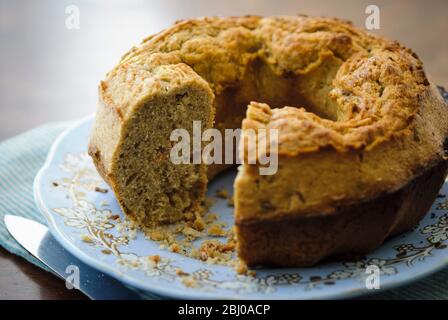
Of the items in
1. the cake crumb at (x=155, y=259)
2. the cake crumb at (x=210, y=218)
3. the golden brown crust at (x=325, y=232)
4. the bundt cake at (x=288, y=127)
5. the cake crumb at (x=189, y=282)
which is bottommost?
the cake crumb at (x=210, y=218)

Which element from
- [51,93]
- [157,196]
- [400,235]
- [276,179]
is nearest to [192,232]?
[157,196]

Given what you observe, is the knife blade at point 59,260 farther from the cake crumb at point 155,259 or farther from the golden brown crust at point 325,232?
the golden brown crust at point 325,232

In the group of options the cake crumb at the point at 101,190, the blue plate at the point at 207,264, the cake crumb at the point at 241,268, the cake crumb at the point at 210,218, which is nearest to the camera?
the blue plate at the point at 207,264

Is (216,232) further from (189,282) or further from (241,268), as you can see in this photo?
(189,282)

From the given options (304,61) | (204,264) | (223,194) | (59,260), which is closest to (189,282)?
(204,264)

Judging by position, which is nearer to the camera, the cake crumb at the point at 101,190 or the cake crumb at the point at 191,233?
the cake crumb at the point at 191,233

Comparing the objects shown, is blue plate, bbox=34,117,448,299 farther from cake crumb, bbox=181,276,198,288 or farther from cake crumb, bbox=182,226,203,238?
cake crumb, bbox=182,226,203,238

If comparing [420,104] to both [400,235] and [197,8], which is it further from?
[197,8]

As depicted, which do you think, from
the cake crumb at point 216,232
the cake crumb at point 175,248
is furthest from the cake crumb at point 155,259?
the cake crumb at point 216,232
